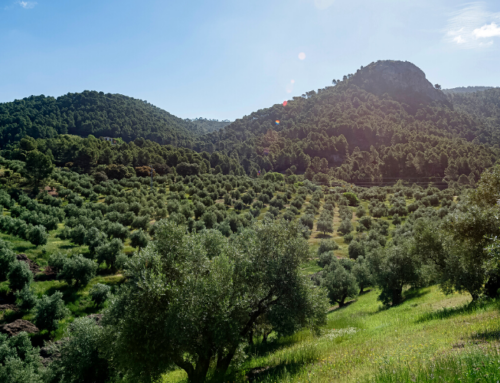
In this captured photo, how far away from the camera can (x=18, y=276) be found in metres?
34.1

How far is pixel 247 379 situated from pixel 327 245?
63647mm

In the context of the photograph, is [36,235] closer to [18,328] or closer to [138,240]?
[138,240]

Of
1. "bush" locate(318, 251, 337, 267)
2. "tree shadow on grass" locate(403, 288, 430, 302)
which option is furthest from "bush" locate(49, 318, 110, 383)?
"bush" locate(318, 251, 337, 267)

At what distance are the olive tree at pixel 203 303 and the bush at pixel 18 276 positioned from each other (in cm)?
2607

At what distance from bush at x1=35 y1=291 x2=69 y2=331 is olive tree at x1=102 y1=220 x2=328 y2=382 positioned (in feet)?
64.1

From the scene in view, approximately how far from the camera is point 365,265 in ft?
171

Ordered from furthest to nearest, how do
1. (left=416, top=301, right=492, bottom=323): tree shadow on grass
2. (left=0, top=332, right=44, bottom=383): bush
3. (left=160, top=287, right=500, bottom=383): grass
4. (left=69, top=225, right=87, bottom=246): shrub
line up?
(left=69, top=225, right=87, bottom=246): shrub < (left=0, top=332, right=44, bottom=383): bush < (left=416, top=301, right=492, bottom=323): tree shadow on grass < (left=160, top=287, right=500, bottom=383): grass

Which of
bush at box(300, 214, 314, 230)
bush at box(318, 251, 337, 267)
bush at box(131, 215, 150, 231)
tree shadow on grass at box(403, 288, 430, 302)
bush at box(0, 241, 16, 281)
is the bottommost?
tree shadow on grass at box(403, 288, 430, 302)

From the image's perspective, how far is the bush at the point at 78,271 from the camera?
38.3 meters

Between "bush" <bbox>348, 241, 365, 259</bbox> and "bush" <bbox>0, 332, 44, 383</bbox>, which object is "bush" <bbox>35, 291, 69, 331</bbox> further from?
"bush" <bbox>348, 241, 365, 259</bbox>

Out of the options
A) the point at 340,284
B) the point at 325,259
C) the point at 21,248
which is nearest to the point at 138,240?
the point at 21,248

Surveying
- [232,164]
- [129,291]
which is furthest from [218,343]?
[232,164]

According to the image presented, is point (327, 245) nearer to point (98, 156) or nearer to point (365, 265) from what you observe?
point (365, 265)

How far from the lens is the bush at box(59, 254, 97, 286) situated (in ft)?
126
